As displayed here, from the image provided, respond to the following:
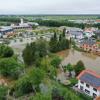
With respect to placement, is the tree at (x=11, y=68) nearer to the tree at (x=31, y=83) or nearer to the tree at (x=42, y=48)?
the tree at (x=31, y=83)

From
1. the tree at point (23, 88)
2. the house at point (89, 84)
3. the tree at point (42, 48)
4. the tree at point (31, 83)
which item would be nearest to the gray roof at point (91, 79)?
the house at point (89, 84)

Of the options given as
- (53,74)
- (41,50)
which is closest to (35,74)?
(53,74)

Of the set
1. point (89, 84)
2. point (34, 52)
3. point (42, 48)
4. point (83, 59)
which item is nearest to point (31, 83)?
point (89, 84)

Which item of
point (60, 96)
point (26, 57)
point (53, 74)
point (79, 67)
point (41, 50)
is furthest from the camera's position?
point (41, 50)

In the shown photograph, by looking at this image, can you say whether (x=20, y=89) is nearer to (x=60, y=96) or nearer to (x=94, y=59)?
(x=60, y=96)

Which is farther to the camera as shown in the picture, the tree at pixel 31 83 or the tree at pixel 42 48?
the tree at pixel 42 48

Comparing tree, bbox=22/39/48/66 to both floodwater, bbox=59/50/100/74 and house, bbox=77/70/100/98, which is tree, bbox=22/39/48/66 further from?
house, bbox=77/70/100/98

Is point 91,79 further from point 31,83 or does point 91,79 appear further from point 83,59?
point 83,59
